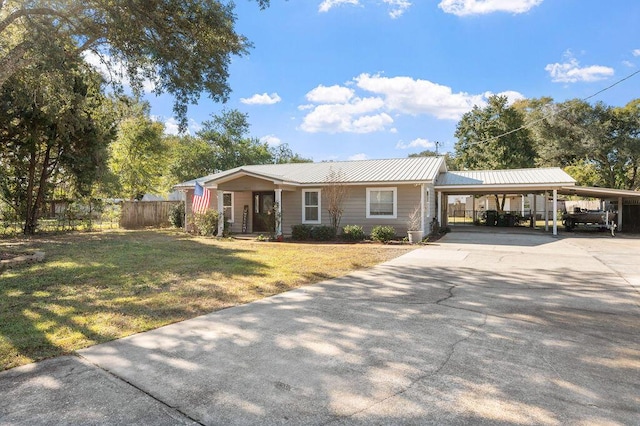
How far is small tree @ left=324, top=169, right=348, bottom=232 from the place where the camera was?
15594 millimetres

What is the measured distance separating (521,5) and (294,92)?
44.6 feet

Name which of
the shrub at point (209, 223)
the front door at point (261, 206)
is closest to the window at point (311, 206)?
the front door at point (261, 206)

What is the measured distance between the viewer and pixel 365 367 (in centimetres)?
342

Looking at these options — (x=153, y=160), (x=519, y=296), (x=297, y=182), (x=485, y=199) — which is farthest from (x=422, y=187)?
(x=485, y=199)

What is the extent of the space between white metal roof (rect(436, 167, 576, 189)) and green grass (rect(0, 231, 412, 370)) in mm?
7178

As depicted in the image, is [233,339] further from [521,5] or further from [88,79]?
[521,5]

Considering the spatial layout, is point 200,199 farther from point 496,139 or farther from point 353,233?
point 496,139

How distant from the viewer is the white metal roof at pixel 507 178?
16.3m

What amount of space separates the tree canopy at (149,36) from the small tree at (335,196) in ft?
21.7

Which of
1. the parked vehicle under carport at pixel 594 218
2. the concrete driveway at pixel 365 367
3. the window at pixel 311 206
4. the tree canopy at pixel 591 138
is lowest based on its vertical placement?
the concrete driveway at pixel 365 367

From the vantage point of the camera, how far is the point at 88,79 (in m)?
12.4

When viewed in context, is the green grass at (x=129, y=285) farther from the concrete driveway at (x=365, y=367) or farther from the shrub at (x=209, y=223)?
the shrub at (x=209, y=223)

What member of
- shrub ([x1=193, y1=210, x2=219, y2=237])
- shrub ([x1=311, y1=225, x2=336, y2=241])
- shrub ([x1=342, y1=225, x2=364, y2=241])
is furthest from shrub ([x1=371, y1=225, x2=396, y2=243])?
shrub ([x1=193, y1=210, x2=219, y2=237])

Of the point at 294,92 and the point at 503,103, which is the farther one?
the point at 503,103
